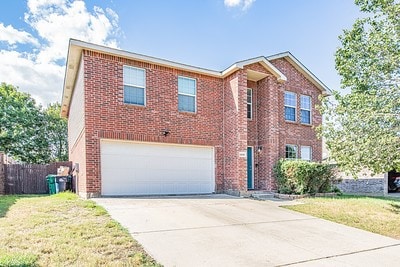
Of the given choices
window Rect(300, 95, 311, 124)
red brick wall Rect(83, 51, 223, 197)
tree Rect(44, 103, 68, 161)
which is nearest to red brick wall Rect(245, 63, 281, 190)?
window Rect(300, 95, 311, 124)

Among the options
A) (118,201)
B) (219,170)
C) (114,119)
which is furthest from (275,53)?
(118,201)

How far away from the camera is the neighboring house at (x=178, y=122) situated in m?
10.3

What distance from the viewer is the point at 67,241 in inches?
194

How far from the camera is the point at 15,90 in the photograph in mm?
26469

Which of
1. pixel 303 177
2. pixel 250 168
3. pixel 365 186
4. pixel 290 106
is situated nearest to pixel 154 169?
pixel 250 168

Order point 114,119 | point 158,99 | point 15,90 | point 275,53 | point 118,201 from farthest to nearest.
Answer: point 15,90
point 275,53
point 158,99
point 114,119
point 118,201

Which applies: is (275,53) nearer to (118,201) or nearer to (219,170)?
(219,170)

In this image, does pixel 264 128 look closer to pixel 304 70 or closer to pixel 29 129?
pixel 304 70

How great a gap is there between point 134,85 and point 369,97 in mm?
8736

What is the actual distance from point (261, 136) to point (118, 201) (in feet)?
25.1

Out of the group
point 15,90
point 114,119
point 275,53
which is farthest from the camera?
point 15,90

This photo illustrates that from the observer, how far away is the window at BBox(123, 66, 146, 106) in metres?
11.0

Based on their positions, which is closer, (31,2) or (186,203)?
(186,203)

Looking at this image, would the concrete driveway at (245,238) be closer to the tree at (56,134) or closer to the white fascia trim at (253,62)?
the white fascia trim at (253,62)
